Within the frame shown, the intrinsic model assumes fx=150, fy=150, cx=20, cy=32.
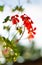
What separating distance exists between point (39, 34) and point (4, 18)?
1.02 ft

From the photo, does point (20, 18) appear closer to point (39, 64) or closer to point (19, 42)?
point (19, 42)

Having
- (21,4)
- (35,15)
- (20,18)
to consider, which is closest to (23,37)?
(20,18)

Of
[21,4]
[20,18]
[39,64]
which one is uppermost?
[21,4]

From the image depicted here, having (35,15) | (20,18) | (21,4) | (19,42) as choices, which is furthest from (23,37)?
(21,4)

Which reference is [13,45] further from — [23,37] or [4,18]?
[4,18]

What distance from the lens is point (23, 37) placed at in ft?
3.57

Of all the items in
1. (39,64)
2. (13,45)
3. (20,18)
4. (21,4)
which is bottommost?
(39,64)

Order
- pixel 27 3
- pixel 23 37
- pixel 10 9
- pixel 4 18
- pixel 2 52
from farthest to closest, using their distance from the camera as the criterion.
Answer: pixel 27 3 < pixel 10 9 < pixel 4 18 < pixel 23 37 < pixel 2 52

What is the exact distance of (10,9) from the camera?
1308 millimetres

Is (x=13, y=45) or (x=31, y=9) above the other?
(x=31, y=9)

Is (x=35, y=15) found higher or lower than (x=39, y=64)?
higher

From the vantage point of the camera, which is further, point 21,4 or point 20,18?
point 21,4

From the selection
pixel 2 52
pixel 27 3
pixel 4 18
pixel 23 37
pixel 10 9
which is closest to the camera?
pixel 2 52

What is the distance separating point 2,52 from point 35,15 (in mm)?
469
